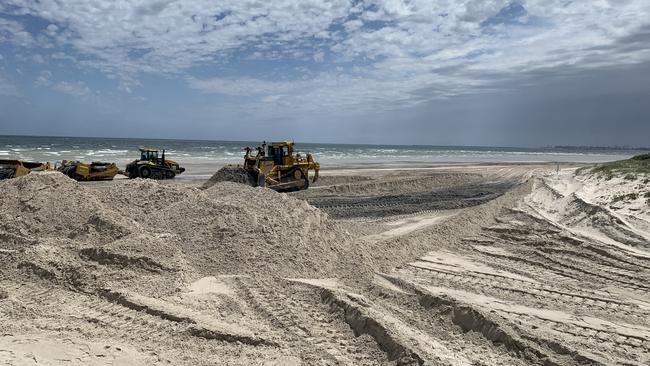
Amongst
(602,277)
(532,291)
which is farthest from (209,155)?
(532,291)

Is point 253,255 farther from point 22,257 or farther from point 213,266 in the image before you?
point 22,257

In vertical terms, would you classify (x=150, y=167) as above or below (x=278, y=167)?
below

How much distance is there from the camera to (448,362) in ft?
14.7

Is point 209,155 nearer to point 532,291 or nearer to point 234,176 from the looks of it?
point 234,176

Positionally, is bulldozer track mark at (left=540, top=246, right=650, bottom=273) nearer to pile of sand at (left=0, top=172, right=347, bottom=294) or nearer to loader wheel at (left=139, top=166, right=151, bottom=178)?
pile of sand at (left=0, top=172, right=347, bottom=294)

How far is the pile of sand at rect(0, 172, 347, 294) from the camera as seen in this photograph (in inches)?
254

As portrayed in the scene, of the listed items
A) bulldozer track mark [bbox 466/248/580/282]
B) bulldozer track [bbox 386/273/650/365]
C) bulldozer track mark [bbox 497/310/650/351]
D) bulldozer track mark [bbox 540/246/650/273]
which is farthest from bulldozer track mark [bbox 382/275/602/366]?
bulldozer track mark [bbox 540/246/650/273]

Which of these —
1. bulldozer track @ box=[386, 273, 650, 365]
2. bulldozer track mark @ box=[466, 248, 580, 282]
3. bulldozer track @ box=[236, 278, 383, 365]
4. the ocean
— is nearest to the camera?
bulldozer track @ box=[236, 278, 383, 365]

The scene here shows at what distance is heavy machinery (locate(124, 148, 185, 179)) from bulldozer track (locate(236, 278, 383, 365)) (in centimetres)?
1825

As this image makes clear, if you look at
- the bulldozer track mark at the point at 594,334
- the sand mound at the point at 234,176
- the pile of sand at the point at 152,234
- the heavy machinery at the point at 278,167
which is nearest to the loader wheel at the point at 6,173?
the sand mound at the point at 234,176

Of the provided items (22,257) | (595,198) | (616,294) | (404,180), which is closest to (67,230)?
(22,257)

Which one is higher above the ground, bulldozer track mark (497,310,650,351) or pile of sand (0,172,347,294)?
pile of sand (0,172,347,294)

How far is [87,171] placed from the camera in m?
21.8

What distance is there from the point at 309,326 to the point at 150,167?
66.0ft
